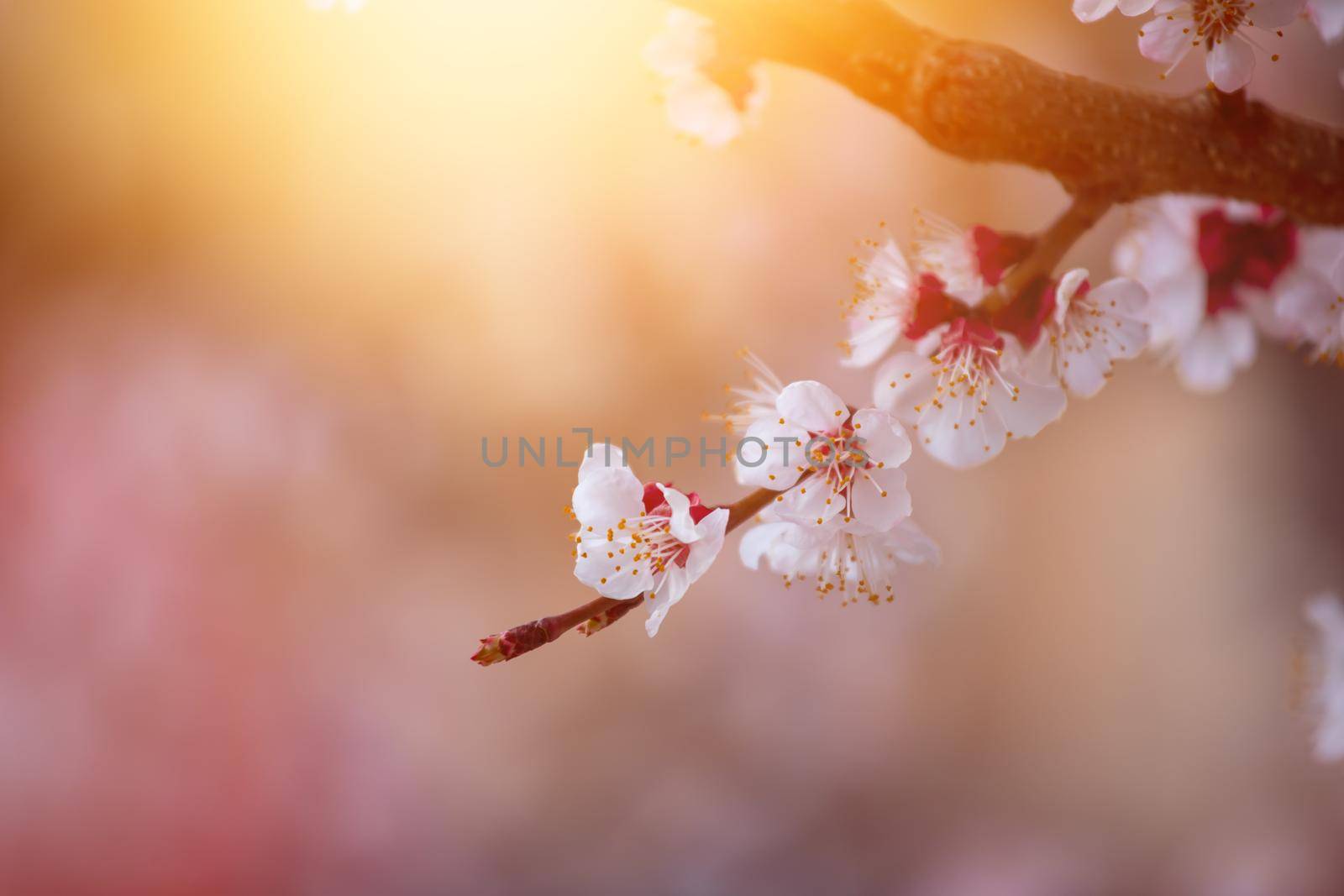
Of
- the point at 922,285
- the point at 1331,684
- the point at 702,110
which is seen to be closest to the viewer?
the point at 922,285

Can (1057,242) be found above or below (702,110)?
below

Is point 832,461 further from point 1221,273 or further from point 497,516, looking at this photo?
point 497,516

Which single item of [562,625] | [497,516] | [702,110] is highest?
[497,516]

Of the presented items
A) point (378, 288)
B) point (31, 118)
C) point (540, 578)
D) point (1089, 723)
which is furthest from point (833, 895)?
point (31, 118)

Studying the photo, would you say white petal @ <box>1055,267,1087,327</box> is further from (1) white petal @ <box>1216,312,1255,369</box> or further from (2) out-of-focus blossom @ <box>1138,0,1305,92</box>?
(1) white petal @ <box>1216,312,1255,369</box>

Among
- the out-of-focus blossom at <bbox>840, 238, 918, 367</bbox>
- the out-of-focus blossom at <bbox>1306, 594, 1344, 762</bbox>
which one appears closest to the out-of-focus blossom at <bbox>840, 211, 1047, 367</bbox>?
the out-of-focus blossom at <bbox>840, 238, 918, 367</bbox>

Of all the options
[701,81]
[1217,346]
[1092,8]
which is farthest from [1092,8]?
[1217,346]
